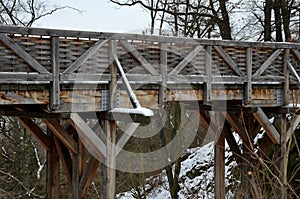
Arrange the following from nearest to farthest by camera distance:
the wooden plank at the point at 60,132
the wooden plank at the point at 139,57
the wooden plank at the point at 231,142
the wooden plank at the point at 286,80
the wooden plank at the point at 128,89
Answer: the wooden plank at the point at 128,89, the wooden plank at the point at 139,57, the wooden plank at the point at 60,132, the wooden plank at the point at 286,80, the wooden plank at the point at 231,142

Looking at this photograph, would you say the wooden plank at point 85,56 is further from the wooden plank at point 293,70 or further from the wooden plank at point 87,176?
the wooden plank at point 293,70

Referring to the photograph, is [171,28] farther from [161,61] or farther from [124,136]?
[124,136]

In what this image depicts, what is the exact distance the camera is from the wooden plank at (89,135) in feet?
18.3

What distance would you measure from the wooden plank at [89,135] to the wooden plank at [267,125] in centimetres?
283

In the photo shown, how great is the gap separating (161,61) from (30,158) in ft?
Result: 26.8

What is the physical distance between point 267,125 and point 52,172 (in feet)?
11.5

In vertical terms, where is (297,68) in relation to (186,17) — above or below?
below

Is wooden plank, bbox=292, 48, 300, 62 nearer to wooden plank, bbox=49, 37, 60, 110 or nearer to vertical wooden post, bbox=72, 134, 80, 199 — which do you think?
vertical wooden post, bbox=72, 134, 80, 199

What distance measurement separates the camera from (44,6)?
13.4 m

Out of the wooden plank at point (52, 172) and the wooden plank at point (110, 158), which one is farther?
the wooden plank at point (52, 172)

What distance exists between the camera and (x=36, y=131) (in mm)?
7395

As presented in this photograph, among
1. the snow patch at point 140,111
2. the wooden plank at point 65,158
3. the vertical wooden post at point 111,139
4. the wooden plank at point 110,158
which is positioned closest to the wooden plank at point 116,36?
the vertical wooden post at point 111,139

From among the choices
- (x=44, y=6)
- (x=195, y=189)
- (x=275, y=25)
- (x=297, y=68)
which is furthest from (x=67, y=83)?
(x=275, y=25)

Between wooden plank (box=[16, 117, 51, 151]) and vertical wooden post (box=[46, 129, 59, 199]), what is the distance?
0.27ft
